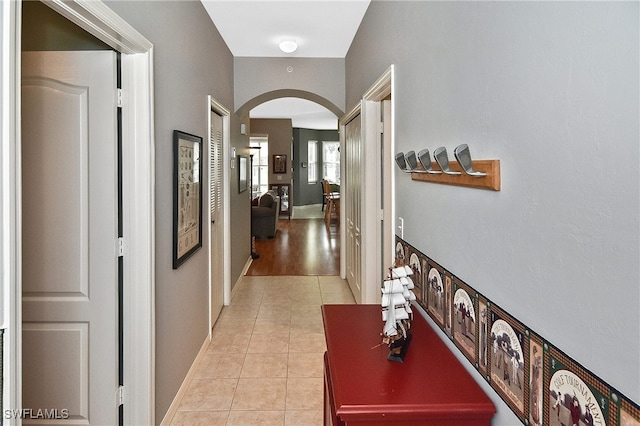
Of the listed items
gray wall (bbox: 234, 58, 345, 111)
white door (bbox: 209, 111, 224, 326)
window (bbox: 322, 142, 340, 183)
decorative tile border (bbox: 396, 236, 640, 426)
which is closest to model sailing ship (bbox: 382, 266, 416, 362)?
decorative tile border (bbox: 396, 236, 640, 426)

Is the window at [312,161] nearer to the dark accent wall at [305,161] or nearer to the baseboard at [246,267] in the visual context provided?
the dark accent wall at [305,161]

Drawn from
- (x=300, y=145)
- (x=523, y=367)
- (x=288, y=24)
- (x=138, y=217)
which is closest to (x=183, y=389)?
(x=138, y=217)

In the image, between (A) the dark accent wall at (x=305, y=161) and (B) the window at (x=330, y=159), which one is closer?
(A) the dark accent wall at (x=305, y=161)

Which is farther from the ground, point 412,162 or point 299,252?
point 412,162

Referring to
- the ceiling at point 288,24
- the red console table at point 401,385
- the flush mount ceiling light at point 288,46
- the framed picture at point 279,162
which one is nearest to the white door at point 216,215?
the ceiling at point 288,24

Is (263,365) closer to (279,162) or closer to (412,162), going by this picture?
(412,162)

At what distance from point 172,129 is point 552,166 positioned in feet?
6.72

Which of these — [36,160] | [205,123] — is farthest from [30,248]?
[205,123]

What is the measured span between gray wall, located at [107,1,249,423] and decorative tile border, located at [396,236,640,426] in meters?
1.46

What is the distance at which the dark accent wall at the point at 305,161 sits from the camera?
14.4 metres

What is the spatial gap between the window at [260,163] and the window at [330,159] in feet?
11.4

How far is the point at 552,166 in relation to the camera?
0.95 meters

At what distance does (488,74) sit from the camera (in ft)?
4.14

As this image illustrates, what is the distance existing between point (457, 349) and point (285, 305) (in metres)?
3.19
